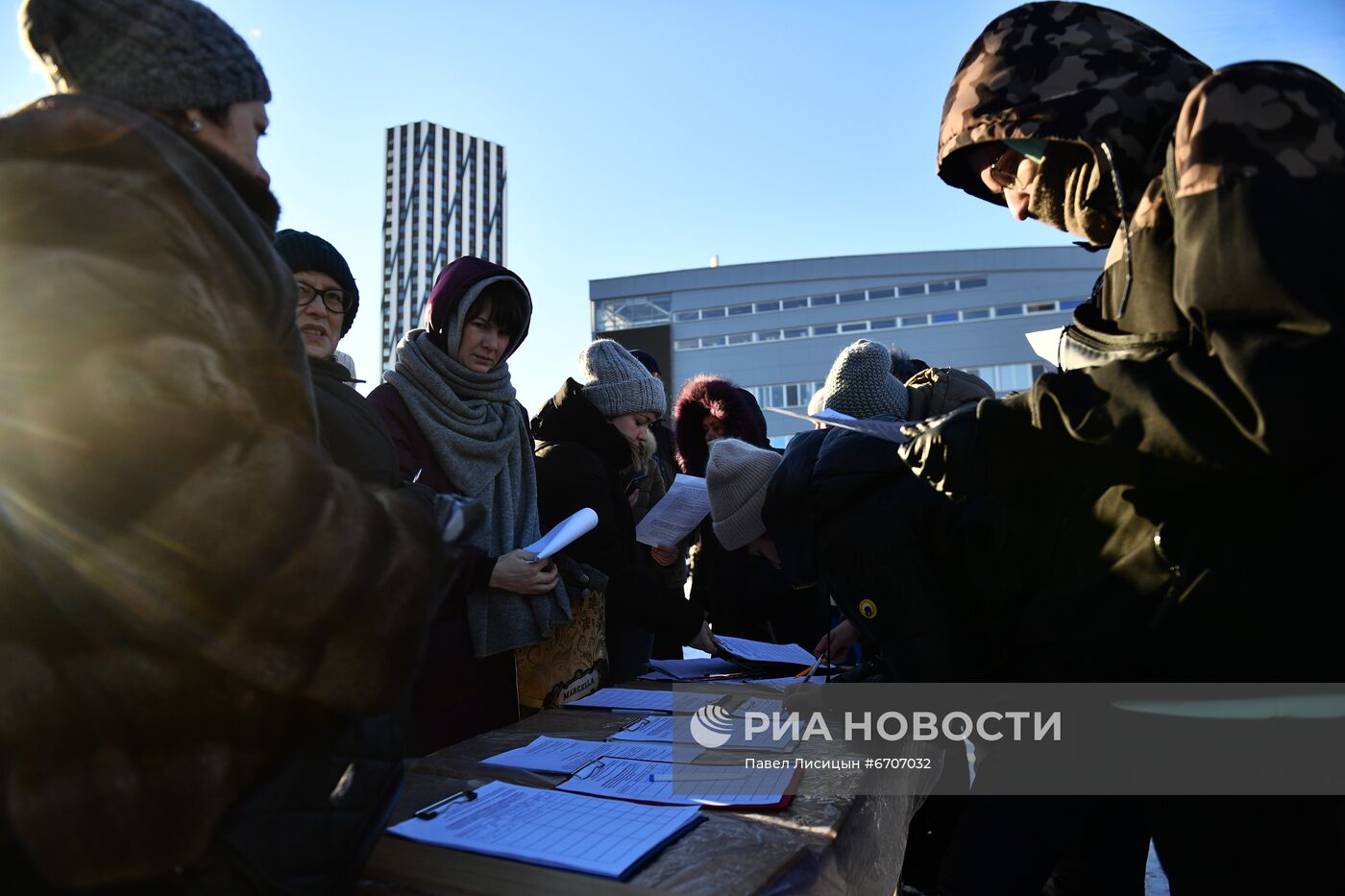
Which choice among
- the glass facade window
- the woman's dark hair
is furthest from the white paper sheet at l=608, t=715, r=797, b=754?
the glass facade window

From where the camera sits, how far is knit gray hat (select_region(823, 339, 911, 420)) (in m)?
2.48

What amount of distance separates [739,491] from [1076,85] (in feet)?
4.05

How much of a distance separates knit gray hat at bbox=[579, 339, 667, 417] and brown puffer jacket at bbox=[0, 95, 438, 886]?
7.07 feet

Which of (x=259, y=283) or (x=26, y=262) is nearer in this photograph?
(x=26, y=262)

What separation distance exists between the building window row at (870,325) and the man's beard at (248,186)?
30.2 meters

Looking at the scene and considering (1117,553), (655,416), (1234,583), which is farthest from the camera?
(655,416)

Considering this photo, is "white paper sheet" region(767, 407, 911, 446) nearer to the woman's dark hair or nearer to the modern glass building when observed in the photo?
the woman's dark hair

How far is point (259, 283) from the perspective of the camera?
824 millimetres

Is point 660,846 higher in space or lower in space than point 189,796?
lower

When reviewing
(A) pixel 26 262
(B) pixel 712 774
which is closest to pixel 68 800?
(A) pixel 26 262

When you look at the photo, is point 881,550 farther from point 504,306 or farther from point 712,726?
point 504,306

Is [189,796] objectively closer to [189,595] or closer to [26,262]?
[189,595]

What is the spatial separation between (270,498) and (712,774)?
0.92 m

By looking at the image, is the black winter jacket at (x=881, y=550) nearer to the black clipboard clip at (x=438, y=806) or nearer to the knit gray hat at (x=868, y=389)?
the knit gray hat at (x=868, y=389)
